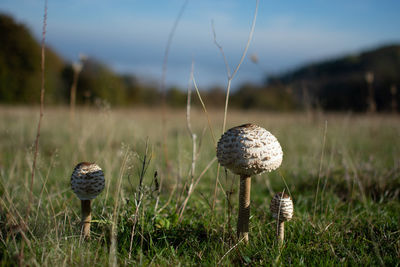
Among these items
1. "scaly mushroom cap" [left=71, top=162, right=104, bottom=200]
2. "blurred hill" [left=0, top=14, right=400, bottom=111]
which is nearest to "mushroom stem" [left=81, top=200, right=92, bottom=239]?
"scaly mushroom cap" [left=71, top=162, right=104, bottom=200]

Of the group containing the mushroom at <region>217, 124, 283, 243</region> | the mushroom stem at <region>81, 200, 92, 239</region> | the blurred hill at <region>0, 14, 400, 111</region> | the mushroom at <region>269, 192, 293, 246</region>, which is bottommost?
the mushroom stem at <region>81, 200, 92, 239</region>

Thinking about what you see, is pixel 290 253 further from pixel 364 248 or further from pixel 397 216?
pixel 397 216

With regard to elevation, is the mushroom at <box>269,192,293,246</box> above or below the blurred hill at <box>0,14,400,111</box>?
below

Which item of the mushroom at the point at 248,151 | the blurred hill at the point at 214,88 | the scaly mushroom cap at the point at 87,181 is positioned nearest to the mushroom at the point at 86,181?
the scaly mushroom cap at the point at 87,181

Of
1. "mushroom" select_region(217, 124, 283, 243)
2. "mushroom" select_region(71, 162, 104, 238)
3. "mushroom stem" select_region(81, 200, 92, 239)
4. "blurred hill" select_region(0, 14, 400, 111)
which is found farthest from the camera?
"blurred hill" select_region(0, 14, 400, 111)

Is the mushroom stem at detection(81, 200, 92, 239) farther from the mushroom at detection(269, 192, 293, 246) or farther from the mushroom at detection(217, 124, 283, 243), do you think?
the mushroom at detection(269, 192, 293, 246)

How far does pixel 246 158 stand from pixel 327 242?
113 cm

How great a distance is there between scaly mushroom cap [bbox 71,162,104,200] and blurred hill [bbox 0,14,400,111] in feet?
36.1

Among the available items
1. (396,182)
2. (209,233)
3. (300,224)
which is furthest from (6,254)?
(396,182)

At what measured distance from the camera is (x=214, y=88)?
33.5 m

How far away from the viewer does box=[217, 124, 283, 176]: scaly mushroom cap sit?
1834 millimetres

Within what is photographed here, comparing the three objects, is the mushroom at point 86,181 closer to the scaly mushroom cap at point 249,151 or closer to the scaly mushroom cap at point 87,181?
the scaly mushroom cap at point 87,181

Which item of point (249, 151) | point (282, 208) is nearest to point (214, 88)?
point (282, 208)

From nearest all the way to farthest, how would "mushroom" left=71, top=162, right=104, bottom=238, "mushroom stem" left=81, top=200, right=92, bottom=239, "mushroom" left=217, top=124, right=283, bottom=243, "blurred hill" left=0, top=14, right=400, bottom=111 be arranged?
"mushroom" left=217, top=124, right=283, bottom=243 < "mushroom" left=71, top=162, right=104, bottom=238 < "mushroom stem" left=81, top=200, right=92, bottom=239 < "blurred hill" left=0, top=14, right=400, bottom=111
